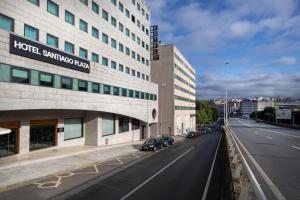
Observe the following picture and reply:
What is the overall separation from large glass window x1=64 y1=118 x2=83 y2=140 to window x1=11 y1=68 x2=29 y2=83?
9.35 meters

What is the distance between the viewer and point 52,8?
25484 mm

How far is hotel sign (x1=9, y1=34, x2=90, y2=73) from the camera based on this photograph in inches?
790

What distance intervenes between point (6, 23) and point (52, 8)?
618 centimetres

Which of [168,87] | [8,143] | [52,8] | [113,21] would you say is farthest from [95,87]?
[168,87]

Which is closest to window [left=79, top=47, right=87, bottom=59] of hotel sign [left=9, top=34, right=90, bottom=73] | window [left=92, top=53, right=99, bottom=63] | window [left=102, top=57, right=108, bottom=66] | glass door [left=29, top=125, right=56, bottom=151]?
hotel sign [left=9, top=34, right=90, bottom=73]

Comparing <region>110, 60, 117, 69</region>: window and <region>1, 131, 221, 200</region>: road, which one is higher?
<region>110, 60, 117, 69</region>: window

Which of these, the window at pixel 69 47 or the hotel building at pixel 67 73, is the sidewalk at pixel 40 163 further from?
the window at pixel 69 47

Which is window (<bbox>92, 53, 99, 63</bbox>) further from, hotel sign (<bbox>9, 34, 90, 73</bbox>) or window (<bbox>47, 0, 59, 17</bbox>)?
window (<bbox>47, 0, 59, 17</bbox>)

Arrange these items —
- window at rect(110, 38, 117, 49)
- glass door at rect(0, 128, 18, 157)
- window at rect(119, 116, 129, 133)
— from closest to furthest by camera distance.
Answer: glass door at rect(0, 128, 18, 157)
window at rect(110, 38, 117, 49)
window at rect(119, 116, 129, 133)

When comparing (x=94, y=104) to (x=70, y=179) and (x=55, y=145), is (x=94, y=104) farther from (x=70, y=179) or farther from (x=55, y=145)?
(x=70, y=179)

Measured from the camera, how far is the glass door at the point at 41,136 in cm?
2509

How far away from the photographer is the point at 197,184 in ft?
50.6

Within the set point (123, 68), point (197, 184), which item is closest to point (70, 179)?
point (197, 184)

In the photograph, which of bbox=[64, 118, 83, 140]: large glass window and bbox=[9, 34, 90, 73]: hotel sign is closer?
bbox=[9, 34, 90, 73]: hotel sign
